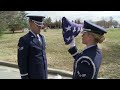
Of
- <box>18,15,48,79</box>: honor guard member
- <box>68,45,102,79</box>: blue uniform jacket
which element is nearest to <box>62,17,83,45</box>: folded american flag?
<box>68,45,102,79</box>: blue uniform jacket

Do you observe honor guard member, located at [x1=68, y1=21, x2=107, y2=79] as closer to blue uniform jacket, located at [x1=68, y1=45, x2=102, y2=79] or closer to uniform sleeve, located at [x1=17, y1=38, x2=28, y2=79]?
blue uniform jacket, located at [x1=68, y1=45, x2=102, y2=79]

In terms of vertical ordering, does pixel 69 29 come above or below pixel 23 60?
above

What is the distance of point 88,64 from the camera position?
2.39 m

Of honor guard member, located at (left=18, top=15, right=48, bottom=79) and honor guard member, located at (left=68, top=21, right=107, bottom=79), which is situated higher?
honor guard member, located at (left=68, top=21, right=107, bottom=79)

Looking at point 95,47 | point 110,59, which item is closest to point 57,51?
point 110,59

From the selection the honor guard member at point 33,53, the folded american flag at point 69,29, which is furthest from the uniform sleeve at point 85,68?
the honor guard member at point 33,53

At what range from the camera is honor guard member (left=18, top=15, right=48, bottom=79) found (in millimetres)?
3443

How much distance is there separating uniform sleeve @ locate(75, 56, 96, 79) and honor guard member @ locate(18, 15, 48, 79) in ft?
3.40

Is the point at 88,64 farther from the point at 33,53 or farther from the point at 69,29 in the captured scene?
the point at 33,53

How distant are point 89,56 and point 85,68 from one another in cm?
11

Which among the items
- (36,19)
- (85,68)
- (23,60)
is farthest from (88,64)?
(36,19)

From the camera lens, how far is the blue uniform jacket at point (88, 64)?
2363mm
